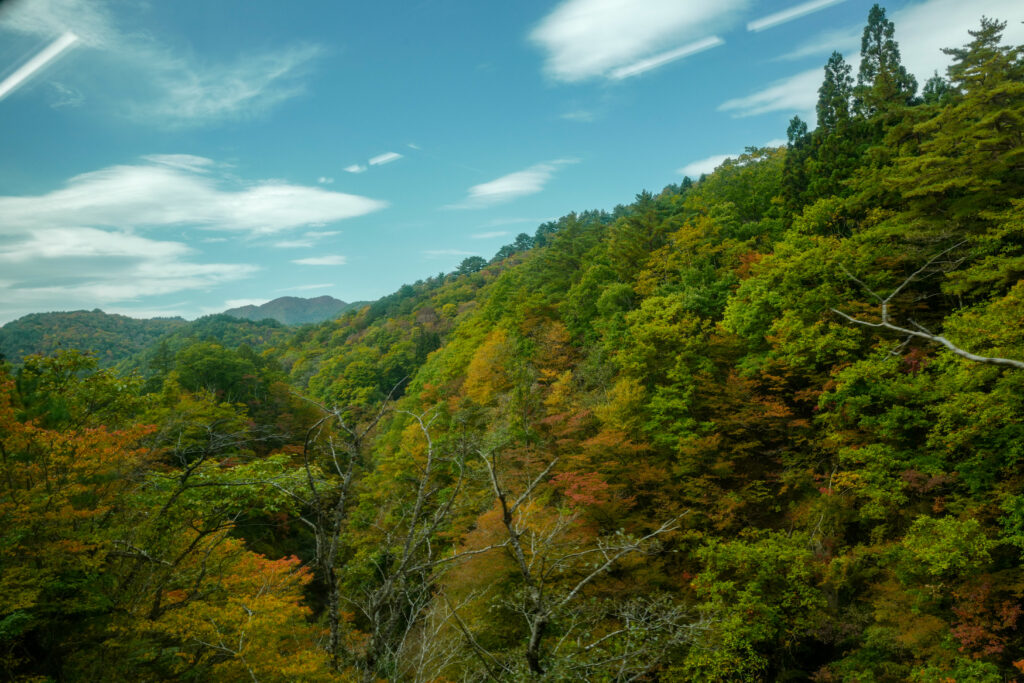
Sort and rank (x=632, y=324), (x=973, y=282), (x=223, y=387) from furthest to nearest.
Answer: (x=223, y=387), (x=632, y=324), (x=973, y=282)

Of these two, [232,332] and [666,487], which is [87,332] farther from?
[666,487]

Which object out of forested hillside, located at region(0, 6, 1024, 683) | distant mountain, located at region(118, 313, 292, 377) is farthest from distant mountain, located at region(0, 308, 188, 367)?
forested hillside, located at region(0, 6, 1024, 683)

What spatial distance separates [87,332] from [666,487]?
123746 millimetres

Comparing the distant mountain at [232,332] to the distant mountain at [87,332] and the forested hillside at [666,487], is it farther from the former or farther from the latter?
the forested hillside at [666,487]

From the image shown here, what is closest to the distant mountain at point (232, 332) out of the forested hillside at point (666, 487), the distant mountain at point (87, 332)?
the distant mountain at point (87, 332)

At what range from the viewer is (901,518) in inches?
453

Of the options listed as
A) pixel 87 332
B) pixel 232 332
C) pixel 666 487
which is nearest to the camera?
pixel 666 487

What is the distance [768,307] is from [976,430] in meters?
7.47

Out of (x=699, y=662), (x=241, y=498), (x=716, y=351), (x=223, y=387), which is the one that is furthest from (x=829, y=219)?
(x=223, y=387)

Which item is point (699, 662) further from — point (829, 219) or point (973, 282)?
point (829, 219)

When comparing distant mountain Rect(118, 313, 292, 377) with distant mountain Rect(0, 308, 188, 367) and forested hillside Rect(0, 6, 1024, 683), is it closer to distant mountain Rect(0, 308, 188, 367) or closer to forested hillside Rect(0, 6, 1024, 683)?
distant mountain Rect(0, 308, 188, 367)

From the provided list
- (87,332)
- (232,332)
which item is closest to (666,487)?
(232,332)

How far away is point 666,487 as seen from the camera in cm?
1493

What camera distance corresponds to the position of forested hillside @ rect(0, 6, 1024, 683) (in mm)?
6398
